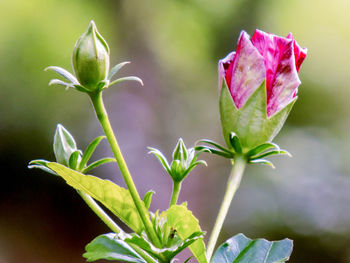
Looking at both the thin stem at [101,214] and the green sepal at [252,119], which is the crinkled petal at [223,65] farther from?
the thin stem at [101,214]

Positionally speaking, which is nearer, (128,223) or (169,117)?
(128,223)

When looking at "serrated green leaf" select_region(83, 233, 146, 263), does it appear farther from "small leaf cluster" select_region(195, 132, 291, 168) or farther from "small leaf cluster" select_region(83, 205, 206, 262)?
"small leaf cluster" select_region(195, 132, 291, 168)

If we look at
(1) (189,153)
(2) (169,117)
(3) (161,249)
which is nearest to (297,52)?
(1) (189,153)

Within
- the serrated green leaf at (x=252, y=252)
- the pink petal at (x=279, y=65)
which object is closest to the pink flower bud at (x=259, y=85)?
the pink petal at (x=279, y=65)

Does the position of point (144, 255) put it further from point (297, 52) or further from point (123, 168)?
point (297, 52)

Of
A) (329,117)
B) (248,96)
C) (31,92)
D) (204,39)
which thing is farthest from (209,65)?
(248,96)

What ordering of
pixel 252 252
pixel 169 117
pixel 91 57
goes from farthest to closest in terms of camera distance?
1. pixel 169 117
2. pixel 252 252
3. pixel 91 57
